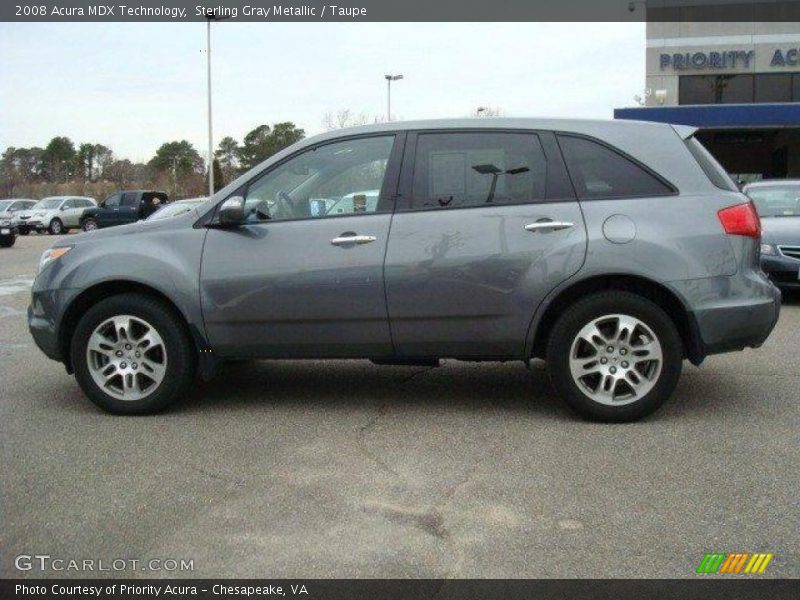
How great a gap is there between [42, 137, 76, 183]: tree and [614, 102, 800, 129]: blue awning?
67414 millimetres

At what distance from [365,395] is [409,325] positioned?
97 centimetres

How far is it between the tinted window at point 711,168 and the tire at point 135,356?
3345 mm

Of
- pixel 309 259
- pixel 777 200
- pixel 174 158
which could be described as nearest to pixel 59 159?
pixel 174 158

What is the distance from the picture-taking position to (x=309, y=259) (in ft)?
17.6

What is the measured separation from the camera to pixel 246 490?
167 inches

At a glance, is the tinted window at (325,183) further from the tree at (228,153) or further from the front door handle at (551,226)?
the tree at (228,153)

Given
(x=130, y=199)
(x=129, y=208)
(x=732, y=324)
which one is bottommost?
(x=732, y=324)

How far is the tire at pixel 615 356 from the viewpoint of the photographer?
518 centimetres

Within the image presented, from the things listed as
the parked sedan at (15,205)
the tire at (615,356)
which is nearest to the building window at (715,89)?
the parked sedan at (15,205)

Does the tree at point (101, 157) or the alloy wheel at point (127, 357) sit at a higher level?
the tree at point (101, 157)

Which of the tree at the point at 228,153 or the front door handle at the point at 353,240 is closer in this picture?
the front door handle at the point at 353,240

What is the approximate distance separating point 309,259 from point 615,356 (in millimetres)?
1911

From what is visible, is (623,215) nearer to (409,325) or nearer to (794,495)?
(409,325)

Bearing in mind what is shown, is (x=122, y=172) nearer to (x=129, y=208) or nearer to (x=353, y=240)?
(x=129, y=208)
